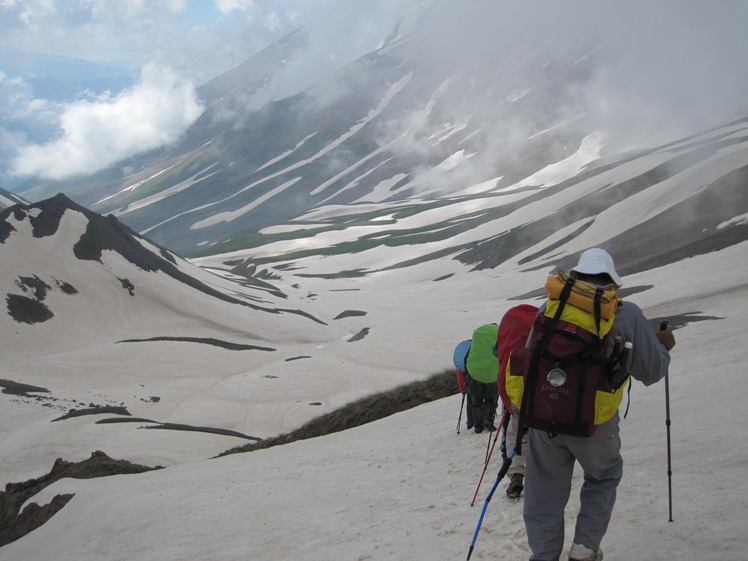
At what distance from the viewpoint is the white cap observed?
473 cm

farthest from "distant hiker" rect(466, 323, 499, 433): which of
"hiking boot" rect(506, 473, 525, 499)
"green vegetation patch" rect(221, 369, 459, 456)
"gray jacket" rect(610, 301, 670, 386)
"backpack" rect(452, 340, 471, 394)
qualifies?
"green vegetation patch" rect(221, 369, 459, 456)

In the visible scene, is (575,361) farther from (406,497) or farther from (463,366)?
(463,366)

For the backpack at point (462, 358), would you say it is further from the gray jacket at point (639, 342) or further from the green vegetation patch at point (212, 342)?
the green vegetation patch at point (212, 342)

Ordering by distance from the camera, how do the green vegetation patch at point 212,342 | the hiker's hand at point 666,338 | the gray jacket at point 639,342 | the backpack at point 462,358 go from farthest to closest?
1. the green vegetation patch at point 212,342
2. the backpack at point 462,358
3. the hiker's hand at point 666,338
4. the gray jacket at point 639,342

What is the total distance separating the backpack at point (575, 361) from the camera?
436 centimetres

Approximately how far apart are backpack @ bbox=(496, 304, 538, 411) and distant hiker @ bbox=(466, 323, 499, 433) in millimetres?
3294

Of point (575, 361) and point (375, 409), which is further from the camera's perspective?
point (375, 409)

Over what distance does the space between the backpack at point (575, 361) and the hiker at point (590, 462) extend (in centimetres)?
16

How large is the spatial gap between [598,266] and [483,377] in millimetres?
4656

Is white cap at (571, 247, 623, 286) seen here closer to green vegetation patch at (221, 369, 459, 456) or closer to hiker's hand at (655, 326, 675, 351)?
hiker's hand at (655, 326, 675, 351)

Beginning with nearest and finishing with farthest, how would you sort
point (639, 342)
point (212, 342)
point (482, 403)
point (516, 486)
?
point (639, 342) → point (516, 486) → point (482, 403) → point (212, 342)

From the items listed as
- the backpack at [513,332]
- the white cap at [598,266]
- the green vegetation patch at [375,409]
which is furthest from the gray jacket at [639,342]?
the green vegetation patch at [375,409]

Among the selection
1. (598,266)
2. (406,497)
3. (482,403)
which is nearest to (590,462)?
(598,266)

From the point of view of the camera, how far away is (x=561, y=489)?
478 cm
